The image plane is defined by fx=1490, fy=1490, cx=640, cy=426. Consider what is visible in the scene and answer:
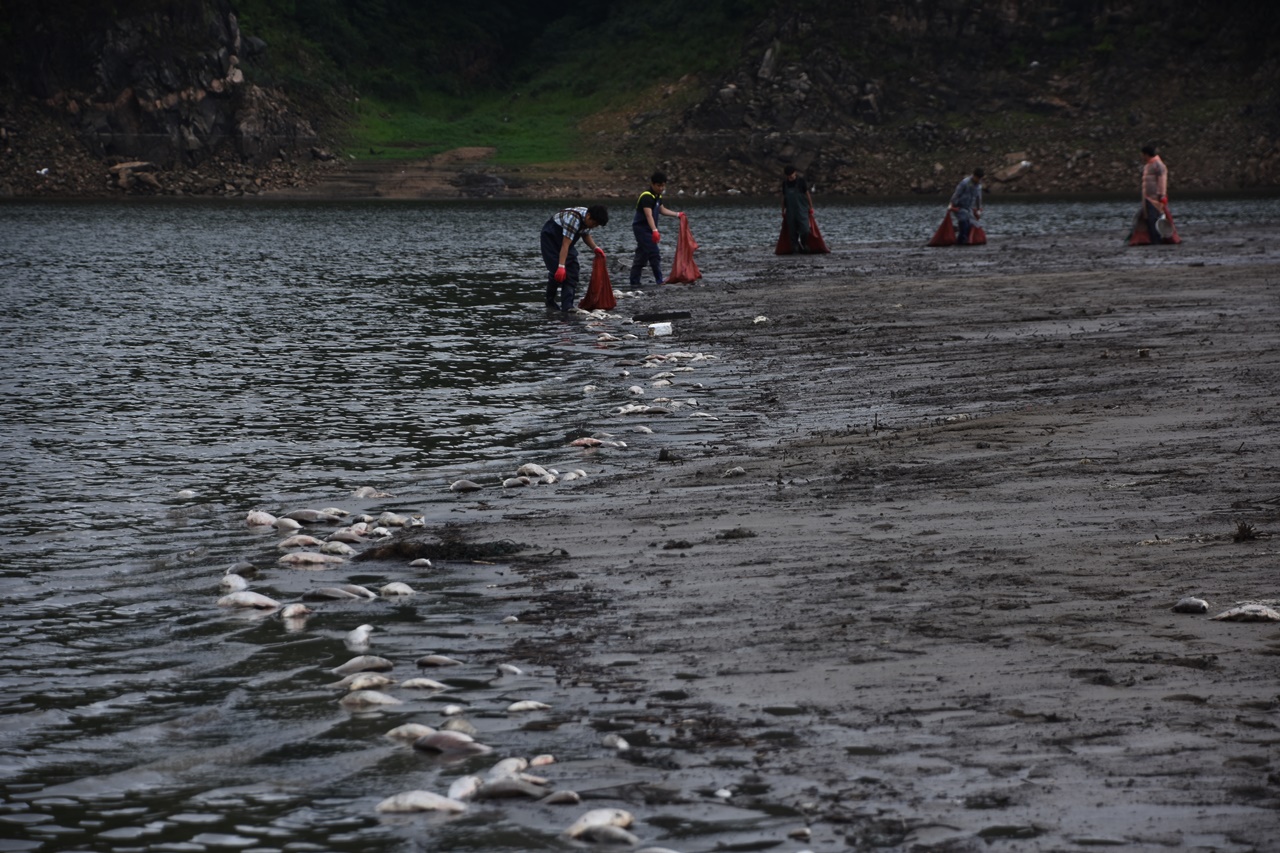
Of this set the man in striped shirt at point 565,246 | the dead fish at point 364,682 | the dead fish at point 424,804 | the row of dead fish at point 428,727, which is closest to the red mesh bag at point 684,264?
Answer: the man in striped shirt at point 565,246

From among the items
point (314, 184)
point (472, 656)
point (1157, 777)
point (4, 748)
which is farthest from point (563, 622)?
point (314, 184)

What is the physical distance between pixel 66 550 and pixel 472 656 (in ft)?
11.8

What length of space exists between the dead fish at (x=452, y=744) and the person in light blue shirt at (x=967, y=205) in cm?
3030

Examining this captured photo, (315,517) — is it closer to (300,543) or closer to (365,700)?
(300,543)

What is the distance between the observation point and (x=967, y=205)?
3531 centimetres

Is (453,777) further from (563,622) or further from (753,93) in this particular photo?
(753,93)

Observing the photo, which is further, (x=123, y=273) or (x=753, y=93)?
(x=753, y=93)

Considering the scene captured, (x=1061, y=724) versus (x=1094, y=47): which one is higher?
(x=1094, y=47)

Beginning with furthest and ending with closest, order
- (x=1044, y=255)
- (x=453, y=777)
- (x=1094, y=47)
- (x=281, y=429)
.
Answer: (x=1094, y=47), (x=1044, y=255), (x=281, y=429), (x=453, y=777)

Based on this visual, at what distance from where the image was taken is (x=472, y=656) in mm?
6828

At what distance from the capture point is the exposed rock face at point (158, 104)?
73312mm

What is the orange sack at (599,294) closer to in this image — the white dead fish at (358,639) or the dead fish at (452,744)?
the white dead fish at (358,639)

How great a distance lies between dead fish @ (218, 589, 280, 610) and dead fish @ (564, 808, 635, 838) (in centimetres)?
330

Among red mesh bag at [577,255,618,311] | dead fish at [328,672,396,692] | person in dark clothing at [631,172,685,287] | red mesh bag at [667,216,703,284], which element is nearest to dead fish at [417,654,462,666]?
dead fish at [328,672,396,692]
